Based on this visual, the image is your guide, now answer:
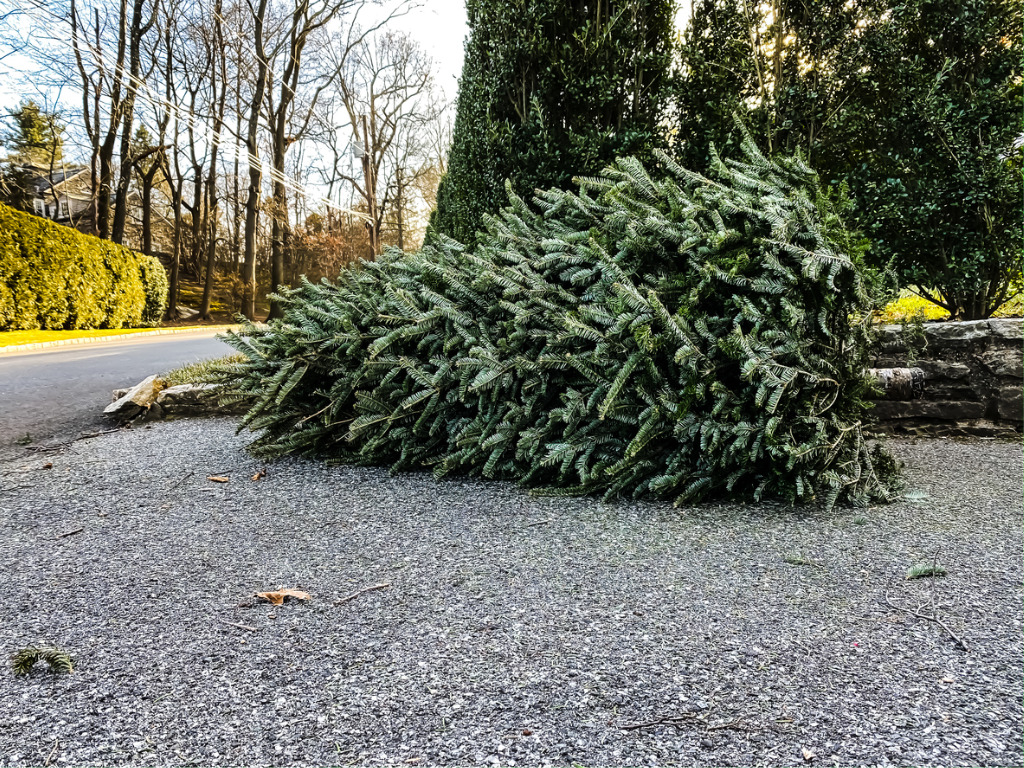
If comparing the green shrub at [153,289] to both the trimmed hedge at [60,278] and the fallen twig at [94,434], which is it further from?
the fallen twig at [94,434]

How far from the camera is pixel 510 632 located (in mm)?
1895

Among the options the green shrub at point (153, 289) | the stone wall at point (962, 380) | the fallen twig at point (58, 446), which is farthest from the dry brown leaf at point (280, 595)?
the green shrub at point (153, 289)

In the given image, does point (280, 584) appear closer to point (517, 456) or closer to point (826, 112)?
point (517, 456)

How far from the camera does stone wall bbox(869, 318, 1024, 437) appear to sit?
14.3 feet

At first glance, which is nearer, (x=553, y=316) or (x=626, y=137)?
(x=553, y=316)

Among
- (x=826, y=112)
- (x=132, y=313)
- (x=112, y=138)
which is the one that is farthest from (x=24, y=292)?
(x=826, y=112)

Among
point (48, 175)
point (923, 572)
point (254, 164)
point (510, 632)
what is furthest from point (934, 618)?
point (48, 175)

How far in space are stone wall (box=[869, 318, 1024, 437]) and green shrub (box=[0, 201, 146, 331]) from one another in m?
15.2

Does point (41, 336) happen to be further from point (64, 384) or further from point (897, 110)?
point (897, 110)

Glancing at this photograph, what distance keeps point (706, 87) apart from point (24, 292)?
14.3m

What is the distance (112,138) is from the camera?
19516 mm

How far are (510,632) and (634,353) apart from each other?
1483 mm

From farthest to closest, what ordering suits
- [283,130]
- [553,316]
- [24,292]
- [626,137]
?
[283,130], [24,292], [626,137], [553,316]

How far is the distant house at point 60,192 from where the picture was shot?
2361 centimetres
